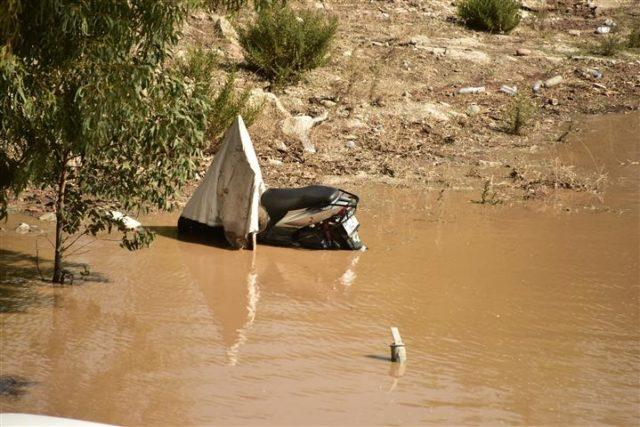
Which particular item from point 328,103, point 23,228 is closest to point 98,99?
point 23,228

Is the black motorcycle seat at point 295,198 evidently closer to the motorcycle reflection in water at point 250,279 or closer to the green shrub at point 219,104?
the motorcycle reflection in water at point 250,279

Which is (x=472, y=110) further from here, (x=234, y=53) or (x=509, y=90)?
(x=234, y=53)

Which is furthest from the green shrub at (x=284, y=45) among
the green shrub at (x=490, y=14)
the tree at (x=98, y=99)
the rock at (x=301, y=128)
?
the tree at (x=98, y=99)

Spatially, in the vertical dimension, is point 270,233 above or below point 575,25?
below

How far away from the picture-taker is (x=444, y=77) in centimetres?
1423

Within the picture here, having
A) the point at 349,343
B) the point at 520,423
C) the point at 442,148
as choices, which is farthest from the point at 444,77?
the point at 520,423

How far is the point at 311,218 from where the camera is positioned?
8.34m

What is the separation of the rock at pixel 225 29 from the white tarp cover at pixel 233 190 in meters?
6.11

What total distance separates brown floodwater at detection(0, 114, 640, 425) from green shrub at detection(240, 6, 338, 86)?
4.04 metres

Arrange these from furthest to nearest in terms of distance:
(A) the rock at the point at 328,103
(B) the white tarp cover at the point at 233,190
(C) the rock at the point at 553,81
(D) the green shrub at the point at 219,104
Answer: (C) the rock at the point at 553,81, (A) the rock at the point at 328,103, (D) the green shrub at the point at 219,104, (B) the white tarp cover at the point at 233,190

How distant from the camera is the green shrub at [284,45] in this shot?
42.9 feet

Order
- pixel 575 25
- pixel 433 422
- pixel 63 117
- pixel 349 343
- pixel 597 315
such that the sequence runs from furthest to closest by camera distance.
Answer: pixel 575 25 < pixel 597 315 < pixel 349 343 < pixel 63 117 < pixel 433 422

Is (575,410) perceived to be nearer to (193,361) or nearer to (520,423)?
(520,423)

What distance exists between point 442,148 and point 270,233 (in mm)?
3975
